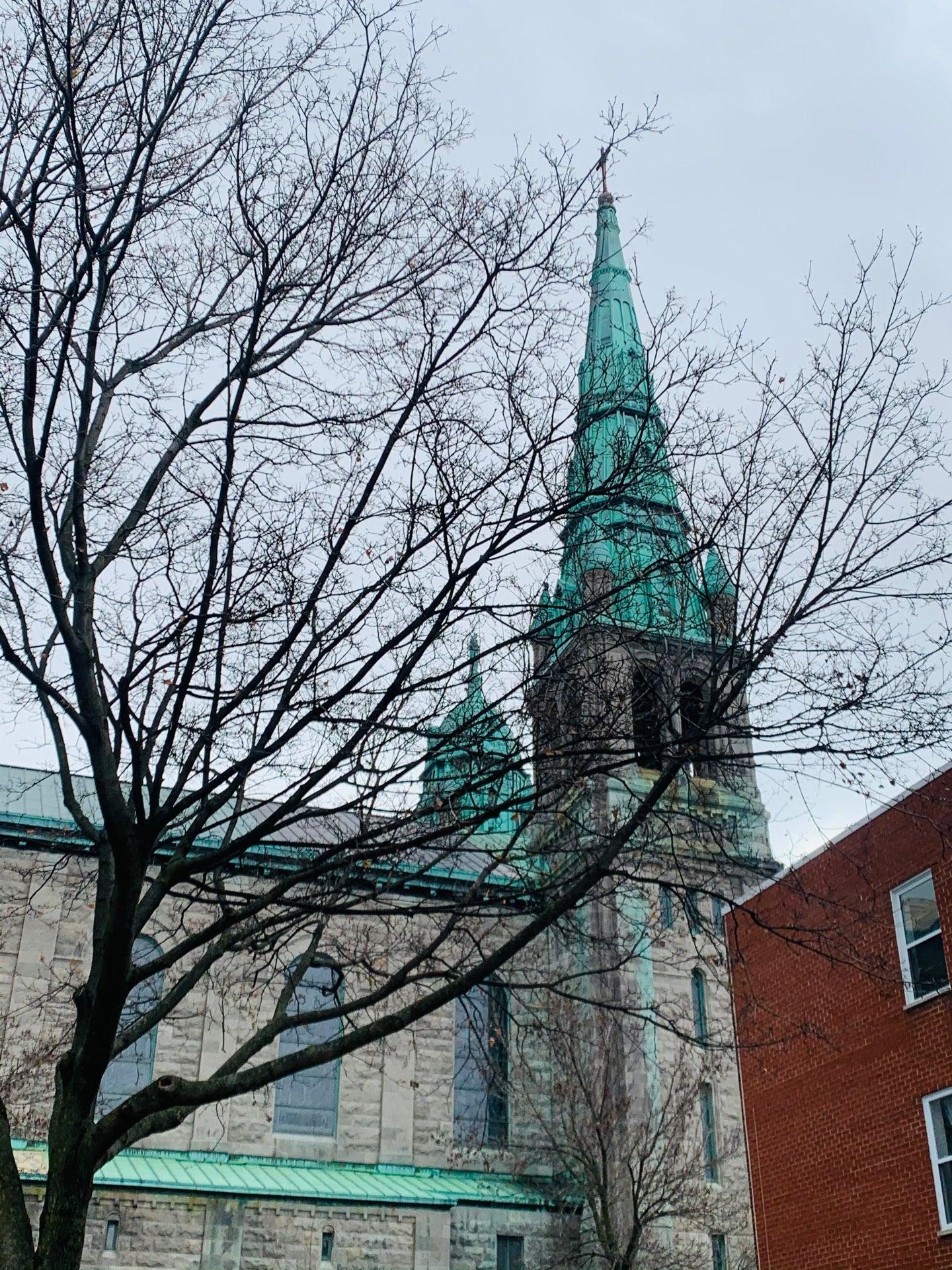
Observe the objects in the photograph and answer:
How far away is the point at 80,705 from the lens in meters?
7.05

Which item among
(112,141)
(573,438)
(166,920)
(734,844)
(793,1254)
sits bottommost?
(793,1254)

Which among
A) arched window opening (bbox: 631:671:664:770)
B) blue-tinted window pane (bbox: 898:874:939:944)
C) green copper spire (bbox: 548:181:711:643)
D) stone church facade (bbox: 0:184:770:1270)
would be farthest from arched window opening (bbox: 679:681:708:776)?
blue-tinted window pane (bbox: 898:874:939:944)

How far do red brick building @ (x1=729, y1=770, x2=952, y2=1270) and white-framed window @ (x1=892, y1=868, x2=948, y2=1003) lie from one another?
2 cm

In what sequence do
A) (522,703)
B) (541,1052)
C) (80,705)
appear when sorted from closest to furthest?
(80,705)
(522,703)
(541,1052)

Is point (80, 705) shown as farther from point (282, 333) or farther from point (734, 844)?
point (734, 844)

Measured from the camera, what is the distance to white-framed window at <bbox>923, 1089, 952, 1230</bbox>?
1420 cm

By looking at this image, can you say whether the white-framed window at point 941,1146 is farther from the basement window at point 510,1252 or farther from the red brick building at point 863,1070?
the basement window at point 510,1252

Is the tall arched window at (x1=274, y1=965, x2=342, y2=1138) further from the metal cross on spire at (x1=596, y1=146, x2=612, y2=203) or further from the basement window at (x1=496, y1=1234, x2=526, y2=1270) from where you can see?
the metal cross on spire at (x1=596, y1=146, x2=612, y2=203)

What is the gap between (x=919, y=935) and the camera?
1541 cm

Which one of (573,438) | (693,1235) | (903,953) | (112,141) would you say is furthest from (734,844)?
(693,1235)

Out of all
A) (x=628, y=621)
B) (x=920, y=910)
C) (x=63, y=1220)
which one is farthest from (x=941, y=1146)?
(x=63, y=1220)

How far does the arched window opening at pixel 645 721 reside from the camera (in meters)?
7.78

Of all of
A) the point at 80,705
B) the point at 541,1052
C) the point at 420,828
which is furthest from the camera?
the point at 541,1052

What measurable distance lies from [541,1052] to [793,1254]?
45.8 feet
